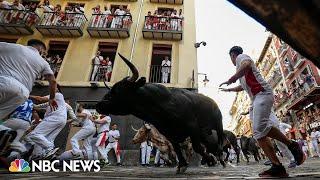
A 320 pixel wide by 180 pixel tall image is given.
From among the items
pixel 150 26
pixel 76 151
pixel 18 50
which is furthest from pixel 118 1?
→ pixel 18 50

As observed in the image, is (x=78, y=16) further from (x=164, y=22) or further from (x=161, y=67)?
(x=161, y=67)

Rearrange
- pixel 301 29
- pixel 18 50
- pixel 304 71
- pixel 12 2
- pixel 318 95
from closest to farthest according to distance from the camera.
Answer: pixel 301 29 → pixel 18 50 → pixel 12 2 → pixel 318 95 → pixel 304 71

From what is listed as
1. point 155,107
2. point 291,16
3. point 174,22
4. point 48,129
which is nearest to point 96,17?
point 174,22

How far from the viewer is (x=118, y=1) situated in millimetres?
19828

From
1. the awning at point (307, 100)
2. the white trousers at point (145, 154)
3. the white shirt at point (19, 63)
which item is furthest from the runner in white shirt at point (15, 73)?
the awning at point (307, 100)

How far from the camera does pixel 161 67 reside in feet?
53.8

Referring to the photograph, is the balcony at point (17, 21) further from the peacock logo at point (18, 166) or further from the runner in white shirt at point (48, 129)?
the peacock logo at point (18, 166)

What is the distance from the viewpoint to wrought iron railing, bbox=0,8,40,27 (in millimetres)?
16812

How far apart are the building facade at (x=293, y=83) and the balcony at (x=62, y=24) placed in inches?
759

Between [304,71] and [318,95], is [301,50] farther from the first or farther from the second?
[304,71]

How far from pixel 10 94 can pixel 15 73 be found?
35cm

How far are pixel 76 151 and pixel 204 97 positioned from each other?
3.82 m

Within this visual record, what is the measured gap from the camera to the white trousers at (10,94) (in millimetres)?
3490

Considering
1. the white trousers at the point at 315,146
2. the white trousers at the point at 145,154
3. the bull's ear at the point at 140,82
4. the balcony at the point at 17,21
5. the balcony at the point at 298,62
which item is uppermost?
the balcony at the point at 298,62
